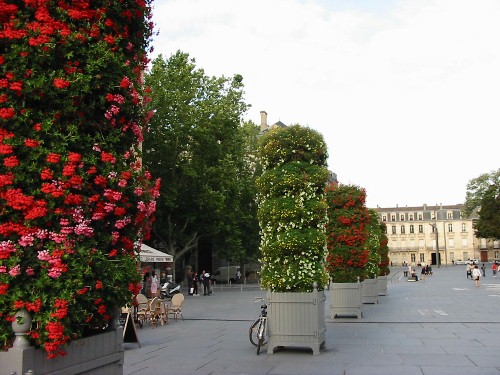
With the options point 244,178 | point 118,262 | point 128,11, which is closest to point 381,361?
point 118,262

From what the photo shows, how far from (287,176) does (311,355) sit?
12.7 ft

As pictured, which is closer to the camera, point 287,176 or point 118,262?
point 118,262

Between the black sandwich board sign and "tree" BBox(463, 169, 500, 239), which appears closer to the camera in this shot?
the black sandwich board sign

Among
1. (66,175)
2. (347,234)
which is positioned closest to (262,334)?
(66,175)

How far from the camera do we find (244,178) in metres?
45.7

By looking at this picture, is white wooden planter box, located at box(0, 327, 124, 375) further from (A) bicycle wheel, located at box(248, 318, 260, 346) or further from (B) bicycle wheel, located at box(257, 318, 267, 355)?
(A) bicycle wheel, located at box(248, 318, 260, 346)

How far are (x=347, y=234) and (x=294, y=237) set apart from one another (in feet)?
27.8

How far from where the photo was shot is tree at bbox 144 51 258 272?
35781 mm

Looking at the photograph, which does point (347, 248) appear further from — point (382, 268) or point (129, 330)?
point (382, 268)

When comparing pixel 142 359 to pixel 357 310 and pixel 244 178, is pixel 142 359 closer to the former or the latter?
pixel 357 310

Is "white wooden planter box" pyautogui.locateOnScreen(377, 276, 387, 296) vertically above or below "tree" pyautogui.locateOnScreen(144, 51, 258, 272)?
below

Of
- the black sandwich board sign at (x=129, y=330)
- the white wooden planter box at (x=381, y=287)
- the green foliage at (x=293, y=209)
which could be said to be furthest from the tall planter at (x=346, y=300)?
the white wooden planter box at (x=381, y=287)

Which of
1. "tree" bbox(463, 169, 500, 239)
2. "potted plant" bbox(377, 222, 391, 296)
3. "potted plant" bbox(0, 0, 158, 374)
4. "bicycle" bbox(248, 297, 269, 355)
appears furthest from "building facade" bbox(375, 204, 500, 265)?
"potted plant" bbox(0, 0, 158, 374)

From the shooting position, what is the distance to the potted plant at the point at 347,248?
17.6 metres
